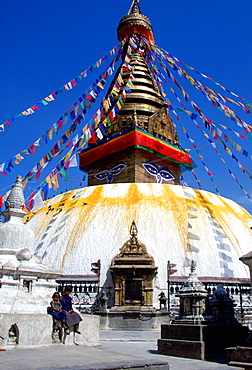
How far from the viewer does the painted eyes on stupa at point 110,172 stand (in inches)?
842

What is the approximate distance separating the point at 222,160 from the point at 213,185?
12.2 ft

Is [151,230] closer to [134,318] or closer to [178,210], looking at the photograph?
[178,210]

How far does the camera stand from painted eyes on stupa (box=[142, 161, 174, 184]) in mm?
21295

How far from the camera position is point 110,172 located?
21.8m

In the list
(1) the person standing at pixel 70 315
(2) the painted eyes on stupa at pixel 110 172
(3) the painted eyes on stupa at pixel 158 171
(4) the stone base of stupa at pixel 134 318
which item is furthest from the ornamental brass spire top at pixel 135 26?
(1) the person standing at pixel 70 315

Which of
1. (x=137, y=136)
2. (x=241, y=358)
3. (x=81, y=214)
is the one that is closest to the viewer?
(x=241, y=358)

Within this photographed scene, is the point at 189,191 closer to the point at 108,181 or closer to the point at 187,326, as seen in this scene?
the point at 108,181

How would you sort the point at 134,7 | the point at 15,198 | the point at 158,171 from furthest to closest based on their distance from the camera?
the point at 134,7, the point at 158,171, the point at 15,198

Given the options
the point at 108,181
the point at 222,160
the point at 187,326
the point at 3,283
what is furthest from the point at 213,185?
the point at 3,283

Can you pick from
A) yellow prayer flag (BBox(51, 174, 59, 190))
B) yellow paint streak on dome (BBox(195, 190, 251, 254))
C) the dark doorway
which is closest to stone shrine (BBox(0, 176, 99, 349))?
the dark doorway

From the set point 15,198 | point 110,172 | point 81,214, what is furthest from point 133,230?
point 110,172

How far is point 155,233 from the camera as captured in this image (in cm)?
1469

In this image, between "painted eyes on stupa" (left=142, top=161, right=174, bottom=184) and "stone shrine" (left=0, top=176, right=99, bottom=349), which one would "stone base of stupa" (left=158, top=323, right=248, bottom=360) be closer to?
"stone shrine" (left=0, top=176, right=99, bottom=349)

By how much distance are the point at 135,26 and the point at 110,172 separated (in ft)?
39.8
